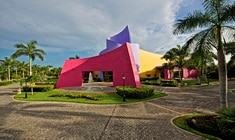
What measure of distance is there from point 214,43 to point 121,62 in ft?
46.9

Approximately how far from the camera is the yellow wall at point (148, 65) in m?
43.0

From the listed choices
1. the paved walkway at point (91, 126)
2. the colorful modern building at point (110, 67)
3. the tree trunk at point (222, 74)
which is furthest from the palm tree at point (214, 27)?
the colorful modern building at point (110, 67)

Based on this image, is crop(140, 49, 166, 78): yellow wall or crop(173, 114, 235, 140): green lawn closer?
crop(173, 114, 235, 140): green lawn

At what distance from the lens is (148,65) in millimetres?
44562

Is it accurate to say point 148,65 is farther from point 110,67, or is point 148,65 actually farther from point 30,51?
point 30,51

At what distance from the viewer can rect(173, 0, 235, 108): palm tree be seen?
788cm

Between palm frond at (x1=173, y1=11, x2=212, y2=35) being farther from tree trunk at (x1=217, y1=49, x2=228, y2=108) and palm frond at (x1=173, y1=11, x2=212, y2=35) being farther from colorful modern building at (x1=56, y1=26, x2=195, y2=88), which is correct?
colorful modern building at (x1=56, y1=26, x2=195, y2=88)

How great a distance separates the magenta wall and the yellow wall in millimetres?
20969

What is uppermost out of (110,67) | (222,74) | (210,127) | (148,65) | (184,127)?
(148,65)

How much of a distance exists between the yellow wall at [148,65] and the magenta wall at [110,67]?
826 inches

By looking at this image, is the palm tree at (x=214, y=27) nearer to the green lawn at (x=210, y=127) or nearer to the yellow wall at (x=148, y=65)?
the green lawn at (x=210, y=127)

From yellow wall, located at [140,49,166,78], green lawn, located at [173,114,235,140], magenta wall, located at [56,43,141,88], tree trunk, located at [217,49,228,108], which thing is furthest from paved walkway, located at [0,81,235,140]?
yellow wall, located at [140,49,166,78]

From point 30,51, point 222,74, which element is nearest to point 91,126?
point 222,74

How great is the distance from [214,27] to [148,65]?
36536 mm
